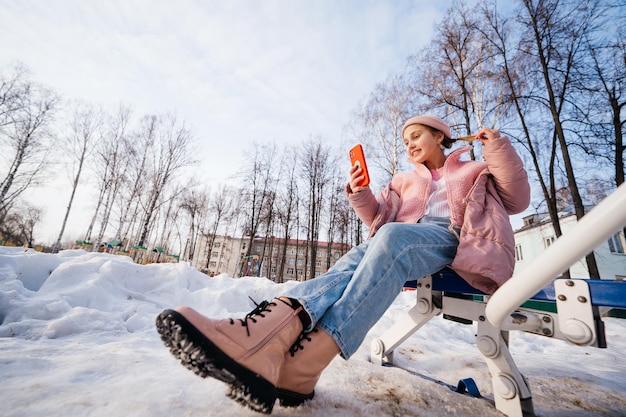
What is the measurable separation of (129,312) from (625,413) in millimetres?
3449

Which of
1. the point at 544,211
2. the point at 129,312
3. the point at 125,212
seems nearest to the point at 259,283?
the point at 129,312

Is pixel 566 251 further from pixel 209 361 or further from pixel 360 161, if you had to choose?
pixel 360 161

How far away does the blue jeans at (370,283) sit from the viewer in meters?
1.00

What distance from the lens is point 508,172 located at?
136 centimetres

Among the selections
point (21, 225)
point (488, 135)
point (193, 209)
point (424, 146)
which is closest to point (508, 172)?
point (488, 135)

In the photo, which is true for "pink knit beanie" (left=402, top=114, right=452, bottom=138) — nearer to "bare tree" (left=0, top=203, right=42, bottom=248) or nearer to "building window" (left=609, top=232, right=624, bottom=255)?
"building window" (left=609, top=232, right=624, bottom=255)

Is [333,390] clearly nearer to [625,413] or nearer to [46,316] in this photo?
[625,413]

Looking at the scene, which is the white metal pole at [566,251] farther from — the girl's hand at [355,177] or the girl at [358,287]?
the girl's hand at [355,177]

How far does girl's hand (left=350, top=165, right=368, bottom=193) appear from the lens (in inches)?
61.9

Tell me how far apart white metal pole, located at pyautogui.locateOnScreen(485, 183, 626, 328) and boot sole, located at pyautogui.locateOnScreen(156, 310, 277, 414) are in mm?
715

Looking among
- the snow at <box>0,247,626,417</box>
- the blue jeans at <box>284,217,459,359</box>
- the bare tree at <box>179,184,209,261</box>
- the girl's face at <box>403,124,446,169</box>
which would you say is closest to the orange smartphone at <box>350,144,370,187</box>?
the blue jeans at <box>284,217,459,359</box>

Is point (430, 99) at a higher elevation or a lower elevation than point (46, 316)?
higher

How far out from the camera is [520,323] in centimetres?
117

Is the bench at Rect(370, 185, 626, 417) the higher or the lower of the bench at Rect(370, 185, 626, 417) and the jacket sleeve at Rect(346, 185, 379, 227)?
the lower
